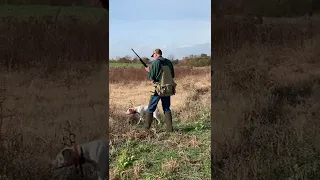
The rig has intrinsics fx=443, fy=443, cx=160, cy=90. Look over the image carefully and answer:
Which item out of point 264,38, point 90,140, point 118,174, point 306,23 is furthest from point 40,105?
point 306,23

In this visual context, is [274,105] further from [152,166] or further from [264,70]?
[152,166]

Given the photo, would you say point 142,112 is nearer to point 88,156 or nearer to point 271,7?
point 271,7

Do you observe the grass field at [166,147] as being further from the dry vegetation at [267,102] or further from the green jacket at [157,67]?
the green jacket at [157,67]

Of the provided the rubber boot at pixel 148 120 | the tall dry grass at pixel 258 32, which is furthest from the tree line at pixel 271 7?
the rubber boot at pixel 148 120

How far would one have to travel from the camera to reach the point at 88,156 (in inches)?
134

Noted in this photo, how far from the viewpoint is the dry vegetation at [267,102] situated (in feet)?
12.7

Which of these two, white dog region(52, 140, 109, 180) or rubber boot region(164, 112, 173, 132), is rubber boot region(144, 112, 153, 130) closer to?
rubber boot region(164, 112, 173, 132)

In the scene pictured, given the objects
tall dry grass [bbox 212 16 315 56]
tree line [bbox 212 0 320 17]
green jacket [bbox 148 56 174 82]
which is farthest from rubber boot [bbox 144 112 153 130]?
tree line [bbox 212 0 320 17]

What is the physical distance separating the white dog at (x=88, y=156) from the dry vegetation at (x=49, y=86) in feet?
0.59

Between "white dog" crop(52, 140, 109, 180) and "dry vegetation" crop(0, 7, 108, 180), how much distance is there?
0.18 meters

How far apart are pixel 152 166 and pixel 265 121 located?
1162 mm

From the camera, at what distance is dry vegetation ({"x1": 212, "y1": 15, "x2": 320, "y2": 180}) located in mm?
3861

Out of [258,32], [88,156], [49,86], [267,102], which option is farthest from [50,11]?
[267,102]

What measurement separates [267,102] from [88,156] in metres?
1.94
